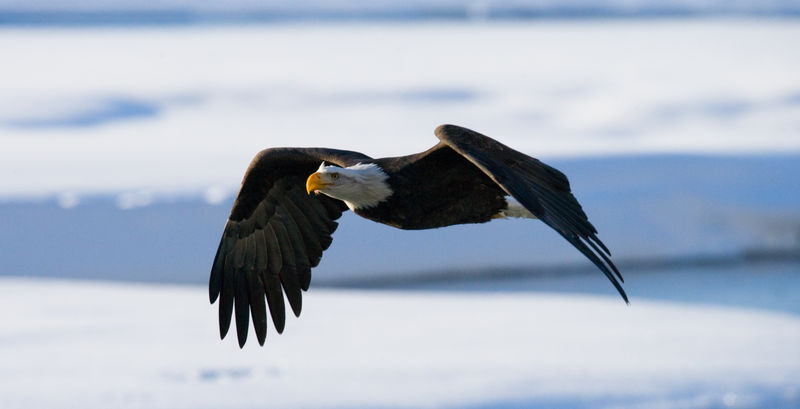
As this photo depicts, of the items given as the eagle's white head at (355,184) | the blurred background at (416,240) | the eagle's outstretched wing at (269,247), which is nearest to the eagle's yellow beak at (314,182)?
the eagle's white head at (355,184)

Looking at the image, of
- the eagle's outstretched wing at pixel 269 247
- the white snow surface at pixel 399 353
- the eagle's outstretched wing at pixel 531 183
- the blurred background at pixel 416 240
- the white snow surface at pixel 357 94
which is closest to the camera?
the eagle's outstretched wing at pixel 531 183

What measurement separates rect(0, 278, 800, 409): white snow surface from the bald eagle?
1.59ft

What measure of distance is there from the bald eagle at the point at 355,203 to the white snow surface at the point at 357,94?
2.39 metres

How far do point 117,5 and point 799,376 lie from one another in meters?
11.5

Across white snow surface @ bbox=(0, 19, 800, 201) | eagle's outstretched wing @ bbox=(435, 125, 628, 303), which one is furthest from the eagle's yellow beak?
white snow surface @ bbox=(0, 19, 800, 201)

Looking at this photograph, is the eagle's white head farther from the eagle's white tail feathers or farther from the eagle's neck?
the eagle's white tail feathers

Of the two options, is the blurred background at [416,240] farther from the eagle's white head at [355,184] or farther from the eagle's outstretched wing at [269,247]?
the eagle's white head at [355,184]

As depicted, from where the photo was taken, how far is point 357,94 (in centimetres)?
1045

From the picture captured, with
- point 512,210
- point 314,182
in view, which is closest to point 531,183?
point 512,210

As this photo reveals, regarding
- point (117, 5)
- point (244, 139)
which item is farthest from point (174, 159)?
point (117, 5)

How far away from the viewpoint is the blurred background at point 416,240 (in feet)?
16.5

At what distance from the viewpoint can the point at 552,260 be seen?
6.82 m

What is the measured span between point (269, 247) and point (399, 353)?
36.1 inches

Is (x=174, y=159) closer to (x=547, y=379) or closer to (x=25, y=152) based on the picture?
(x=25, y=152)
